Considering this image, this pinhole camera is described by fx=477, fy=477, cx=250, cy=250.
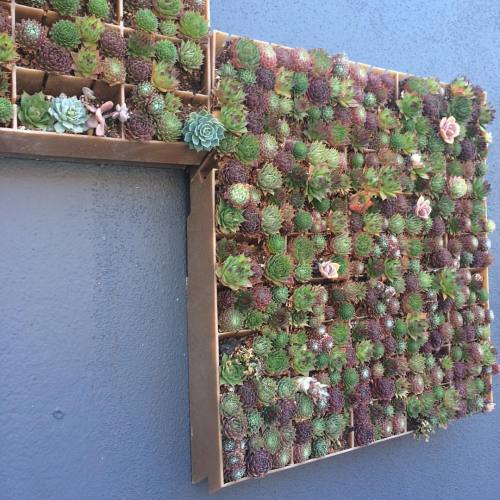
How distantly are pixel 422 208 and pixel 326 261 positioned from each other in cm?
50

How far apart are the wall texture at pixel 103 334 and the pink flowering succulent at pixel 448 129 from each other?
0.68 meters

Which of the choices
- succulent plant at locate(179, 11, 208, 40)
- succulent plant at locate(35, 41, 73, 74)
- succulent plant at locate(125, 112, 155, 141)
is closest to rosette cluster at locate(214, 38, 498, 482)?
succulent plant at locate(179, 11, 208, 40)

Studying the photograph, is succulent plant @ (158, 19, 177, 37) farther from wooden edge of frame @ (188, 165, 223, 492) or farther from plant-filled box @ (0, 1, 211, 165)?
wooden edge of frame @ (188, 165, 223, 492)

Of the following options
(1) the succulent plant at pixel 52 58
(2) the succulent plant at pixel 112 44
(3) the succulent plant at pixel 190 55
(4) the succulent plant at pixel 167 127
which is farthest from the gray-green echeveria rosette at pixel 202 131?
(1) the succulent plant at pixel 52 58

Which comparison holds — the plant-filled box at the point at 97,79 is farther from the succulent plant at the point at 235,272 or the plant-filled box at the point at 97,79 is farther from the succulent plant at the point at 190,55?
the succulent plant at the point at 235,272

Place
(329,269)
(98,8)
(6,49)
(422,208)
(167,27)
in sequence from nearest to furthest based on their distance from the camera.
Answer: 1. (6,49)
2. (98,8)
3. (167,27)
4. (329,269)
5. (422,208)

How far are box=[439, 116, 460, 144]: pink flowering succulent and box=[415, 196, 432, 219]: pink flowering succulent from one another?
277 millimetres

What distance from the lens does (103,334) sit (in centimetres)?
157

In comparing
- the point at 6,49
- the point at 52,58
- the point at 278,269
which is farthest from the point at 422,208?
the point at 6,49

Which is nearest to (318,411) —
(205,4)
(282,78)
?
(282,78)

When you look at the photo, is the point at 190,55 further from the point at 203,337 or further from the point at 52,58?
the point at 203,337

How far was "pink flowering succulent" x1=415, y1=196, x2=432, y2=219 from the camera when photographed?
187cm

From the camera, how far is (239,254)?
1.51 meters

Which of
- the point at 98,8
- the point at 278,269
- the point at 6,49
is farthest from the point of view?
the point at 278,269
